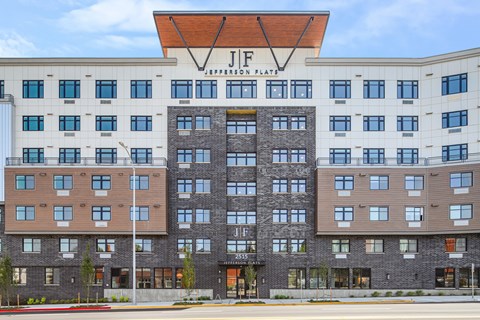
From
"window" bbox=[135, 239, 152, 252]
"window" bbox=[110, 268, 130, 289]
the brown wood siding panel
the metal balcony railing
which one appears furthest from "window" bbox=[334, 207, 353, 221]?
"window" bbox=[110, 268, 130, 289]

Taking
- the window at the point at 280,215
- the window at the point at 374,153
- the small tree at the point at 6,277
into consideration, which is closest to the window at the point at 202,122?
the window at the point at 280,215

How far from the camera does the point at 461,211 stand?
43750mm

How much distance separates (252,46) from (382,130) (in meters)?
13.6

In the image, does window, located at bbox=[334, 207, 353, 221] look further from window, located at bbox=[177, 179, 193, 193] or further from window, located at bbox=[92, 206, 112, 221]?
window, located at bbox=[92, 206, 112, 221]

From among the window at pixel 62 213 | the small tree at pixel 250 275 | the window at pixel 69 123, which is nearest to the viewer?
the small tree at pixel 250 275

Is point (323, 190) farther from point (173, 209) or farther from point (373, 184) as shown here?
point (173, 209)

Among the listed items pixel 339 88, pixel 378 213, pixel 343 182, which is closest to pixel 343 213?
pixel 343 182

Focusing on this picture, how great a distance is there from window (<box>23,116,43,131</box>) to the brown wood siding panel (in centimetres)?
389

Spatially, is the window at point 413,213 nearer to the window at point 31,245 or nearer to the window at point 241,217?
the window at point 241,217

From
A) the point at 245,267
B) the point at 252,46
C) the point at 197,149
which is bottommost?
the point at 245,267

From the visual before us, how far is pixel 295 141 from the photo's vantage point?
154 ft

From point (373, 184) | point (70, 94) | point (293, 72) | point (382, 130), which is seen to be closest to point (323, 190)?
point (373, 184)

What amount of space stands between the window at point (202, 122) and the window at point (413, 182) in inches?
694

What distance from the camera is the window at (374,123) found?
4681 centimetres
